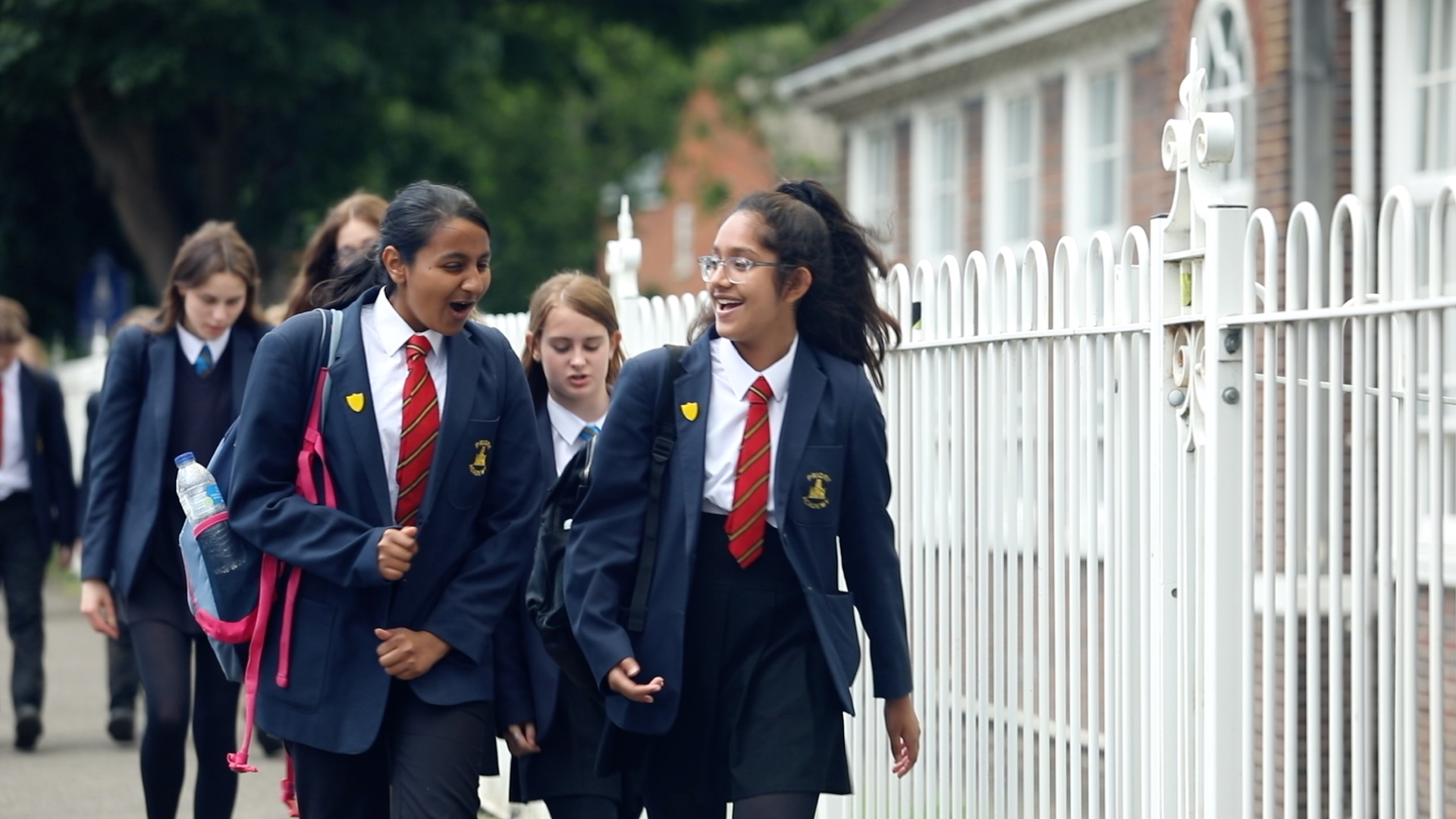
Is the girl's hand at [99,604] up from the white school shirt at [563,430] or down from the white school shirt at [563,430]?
down

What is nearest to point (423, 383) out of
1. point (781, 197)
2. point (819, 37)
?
point (781, 197)

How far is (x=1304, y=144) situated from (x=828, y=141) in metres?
33.4

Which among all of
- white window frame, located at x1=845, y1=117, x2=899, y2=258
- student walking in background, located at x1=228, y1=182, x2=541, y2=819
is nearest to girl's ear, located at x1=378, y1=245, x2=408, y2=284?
student walking in background, located at x1=228, y1=182, x2=541, y2=819

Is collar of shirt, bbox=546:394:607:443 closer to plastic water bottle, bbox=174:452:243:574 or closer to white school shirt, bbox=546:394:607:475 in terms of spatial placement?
white school shirt, bbox=546:394:607:475

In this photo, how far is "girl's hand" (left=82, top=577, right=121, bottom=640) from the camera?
6.41m

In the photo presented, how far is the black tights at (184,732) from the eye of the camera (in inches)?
235

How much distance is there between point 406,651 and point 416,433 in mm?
481

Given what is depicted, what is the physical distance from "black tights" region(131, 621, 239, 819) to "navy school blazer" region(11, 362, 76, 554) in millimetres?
4482

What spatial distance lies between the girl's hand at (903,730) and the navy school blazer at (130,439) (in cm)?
275

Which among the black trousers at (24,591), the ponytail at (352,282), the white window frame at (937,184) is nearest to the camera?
the ponytail at (352,282)

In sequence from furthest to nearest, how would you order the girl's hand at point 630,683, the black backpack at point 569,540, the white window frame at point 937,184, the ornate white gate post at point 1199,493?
the white window frame at point 937,184
the black backpack at point 569,540
the girl's hand at point 630,683
the ornate white gate post at point 1199,493

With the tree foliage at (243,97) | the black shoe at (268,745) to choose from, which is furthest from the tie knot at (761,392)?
the tree foliage at (243,97)

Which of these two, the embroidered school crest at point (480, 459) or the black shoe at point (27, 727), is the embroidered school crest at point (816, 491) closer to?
the embroidered school crest at point (480, 459)

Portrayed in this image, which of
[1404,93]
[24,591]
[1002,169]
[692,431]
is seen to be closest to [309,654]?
[692,431]
